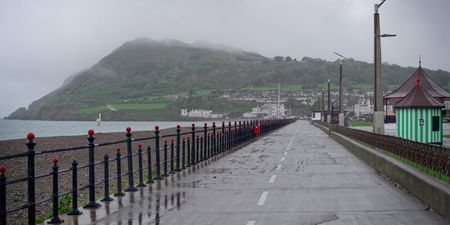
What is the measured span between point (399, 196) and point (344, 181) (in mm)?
3674

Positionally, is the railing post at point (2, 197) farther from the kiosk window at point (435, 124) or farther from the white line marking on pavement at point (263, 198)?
the kiosk window at point (435, 124)

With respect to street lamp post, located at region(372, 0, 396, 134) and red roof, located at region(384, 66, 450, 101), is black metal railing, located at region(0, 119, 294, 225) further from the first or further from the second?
red roof, located at region(384, 66, 450, 101)

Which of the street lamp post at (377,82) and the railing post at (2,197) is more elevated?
the street lamp post at (377,82)

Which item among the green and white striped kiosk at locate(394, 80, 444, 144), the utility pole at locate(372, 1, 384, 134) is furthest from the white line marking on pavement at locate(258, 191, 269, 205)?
the green and white striped kiosk at locate(394, 80, 444, 144)

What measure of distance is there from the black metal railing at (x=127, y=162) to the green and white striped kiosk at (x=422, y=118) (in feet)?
31.2

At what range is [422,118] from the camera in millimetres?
32750

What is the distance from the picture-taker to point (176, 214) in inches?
487

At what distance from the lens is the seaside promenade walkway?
11602 mm

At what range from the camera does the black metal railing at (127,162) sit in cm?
1076

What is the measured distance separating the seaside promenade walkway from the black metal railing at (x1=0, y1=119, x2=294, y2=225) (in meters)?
0.46

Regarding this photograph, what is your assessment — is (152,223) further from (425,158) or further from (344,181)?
(344,181)

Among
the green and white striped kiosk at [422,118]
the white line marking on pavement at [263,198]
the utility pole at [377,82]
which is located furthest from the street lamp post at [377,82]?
the white line marking on pavement at [263,198]

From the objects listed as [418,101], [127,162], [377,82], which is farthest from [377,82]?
[127,162]

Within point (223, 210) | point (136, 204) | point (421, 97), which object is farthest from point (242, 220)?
point (421, 97)
